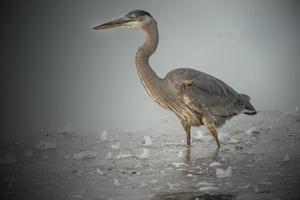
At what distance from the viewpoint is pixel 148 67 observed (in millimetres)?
6414

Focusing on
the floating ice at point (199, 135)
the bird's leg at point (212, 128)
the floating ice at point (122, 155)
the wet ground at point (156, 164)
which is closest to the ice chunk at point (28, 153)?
the wet ground at point (156, 164)

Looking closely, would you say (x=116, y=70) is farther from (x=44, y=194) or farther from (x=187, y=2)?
(x=44, y=194)

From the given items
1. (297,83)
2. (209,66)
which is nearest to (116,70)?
(209,66)

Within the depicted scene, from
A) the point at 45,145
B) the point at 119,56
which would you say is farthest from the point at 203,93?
the point at 119,56

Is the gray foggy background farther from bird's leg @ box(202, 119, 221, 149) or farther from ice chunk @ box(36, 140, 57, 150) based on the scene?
bird's leg @ box(202, 119, 221, 149)

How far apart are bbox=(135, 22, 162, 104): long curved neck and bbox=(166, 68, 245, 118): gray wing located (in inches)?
7.0

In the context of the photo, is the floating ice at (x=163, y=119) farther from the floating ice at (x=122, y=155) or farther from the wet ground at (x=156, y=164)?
the floating ice at (x=122, y=155)

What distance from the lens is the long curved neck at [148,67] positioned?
6.36 meters

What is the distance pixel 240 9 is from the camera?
15.1 meters

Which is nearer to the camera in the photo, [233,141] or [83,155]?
[83,155]

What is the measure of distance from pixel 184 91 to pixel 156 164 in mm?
1161

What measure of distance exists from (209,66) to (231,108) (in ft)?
13.8

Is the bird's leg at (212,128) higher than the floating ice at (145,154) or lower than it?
higher

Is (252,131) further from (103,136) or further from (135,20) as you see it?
(135,20)
